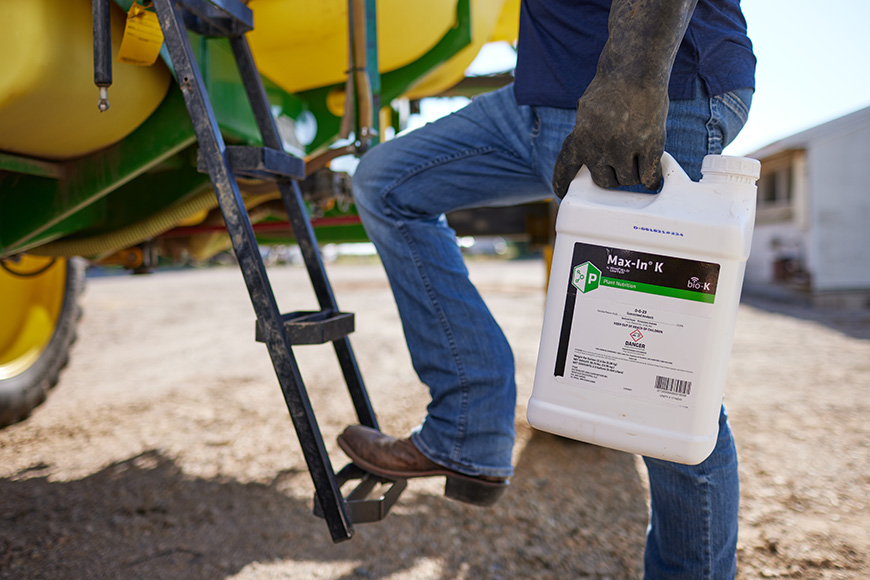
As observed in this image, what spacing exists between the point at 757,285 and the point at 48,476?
11.5 metres

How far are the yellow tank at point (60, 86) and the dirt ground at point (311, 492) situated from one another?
111cm

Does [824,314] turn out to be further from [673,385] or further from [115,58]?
[115,58]

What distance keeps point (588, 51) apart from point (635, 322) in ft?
1.62

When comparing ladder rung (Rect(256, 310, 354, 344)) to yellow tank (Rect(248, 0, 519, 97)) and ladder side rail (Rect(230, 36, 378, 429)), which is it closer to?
ladder side rail (Rect(230, 36, 378, 429))

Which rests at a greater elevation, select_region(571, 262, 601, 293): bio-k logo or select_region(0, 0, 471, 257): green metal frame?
select_region(0, 0, 471, 257): green metal frame

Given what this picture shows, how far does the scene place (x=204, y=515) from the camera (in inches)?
74.7

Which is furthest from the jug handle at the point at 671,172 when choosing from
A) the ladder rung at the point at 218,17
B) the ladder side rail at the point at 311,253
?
the ladder rung at the point at 218,17

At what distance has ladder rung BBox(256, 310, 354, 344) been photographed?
4.15 feet

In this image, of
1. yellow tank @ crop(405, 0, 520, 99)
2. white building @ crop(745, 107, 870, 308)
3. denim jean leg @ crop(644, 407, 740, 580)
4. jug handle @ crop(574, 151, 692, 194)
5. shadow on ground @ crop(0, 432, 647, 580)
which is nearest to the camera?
jug handle @ crop(574, 151, 692, 194)

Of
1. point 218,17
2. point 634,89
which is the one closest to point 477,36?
point 218,17

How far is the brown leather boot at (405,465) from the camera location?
1.30m

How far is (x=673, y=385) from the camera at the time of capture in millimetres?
981

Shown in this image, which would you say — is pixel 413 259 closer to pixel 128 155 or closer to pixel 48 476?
pixel 128 155

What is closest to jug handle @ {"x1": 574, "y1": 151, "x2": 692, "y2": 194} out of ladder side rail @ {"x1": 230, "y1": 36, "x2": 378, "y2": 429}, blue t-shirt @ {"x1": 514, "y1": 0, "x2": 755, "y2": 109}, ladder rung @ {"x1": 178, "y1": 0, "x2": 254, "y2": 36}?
blue t-shirt @ {"x1": 514, "y1": 0, "x2": 755, "y2": 109}
